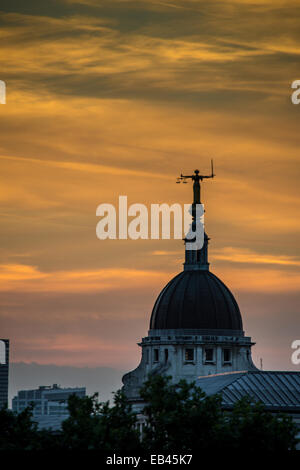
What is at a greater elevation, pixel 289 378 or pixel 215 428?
pixel 289 378

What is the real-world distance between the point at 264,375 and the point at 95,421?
40.0 meters

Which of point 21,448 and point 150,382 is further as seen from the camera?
point 150,382

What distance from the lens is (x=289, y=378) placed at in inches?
6924

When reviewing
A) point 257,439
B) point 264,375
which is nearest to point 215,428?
point 257,439

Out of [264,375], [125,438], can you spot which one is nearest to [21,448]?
[125,438]

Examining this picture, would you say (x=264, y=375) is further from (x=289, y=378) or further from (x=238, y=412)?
(x=238, y=412)
